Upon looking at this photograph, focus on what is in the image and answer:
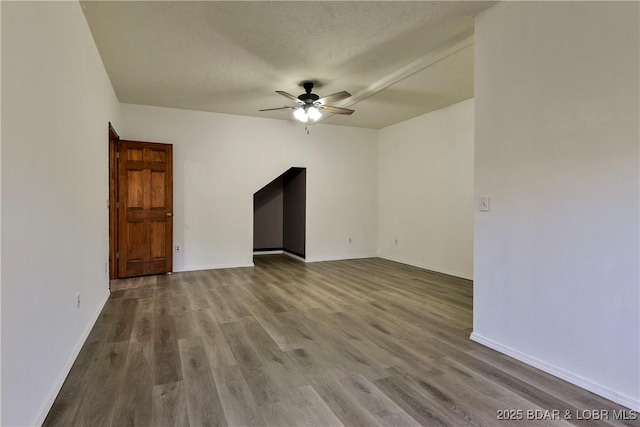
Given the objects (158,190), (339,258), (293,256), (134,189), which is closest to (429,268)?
(339,258)

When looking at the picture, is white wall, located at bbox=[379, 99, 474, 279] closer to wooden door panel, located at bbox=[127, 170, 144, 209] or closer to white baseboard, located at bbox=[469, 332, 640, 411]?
white baseboard, located at bbox=[469, 332, 640, 411]

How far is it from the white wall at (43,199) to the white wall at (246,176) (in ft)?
8.26

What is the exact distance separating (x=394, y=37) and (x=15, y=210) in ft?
10.1

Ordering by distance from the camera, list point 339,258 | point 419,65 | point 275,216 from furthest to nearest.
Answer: point 275,216 < point 339,258 < point 419,65

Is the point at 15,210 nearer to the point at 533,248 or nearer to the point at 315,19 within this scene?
the point at 315,19

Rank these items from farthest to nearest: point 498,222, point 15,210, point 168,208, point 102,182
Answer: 1. point 168,208
2. point 102,182
3. point 498,222
4. point 15,210

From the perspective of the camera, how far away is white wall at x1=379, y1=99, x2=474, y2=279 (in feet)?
17.0

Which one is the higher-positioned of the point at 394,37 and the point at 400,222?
the point at 394,37

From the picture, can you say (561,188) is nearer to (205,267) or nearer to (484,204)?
(484,204)

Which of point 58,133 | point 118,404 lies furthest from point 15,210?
point 118,404

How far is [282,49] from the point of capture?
338 cm

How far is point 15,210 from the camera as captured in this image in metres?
1.50

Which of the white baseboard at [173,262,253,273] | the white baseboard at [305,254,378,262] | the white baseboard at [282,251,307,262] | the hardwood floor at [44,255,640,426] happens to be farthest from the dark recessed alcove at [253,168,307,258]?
the hardwood floor at [44,255,640,426]

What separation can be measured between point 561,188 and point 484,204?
0.60 metres
